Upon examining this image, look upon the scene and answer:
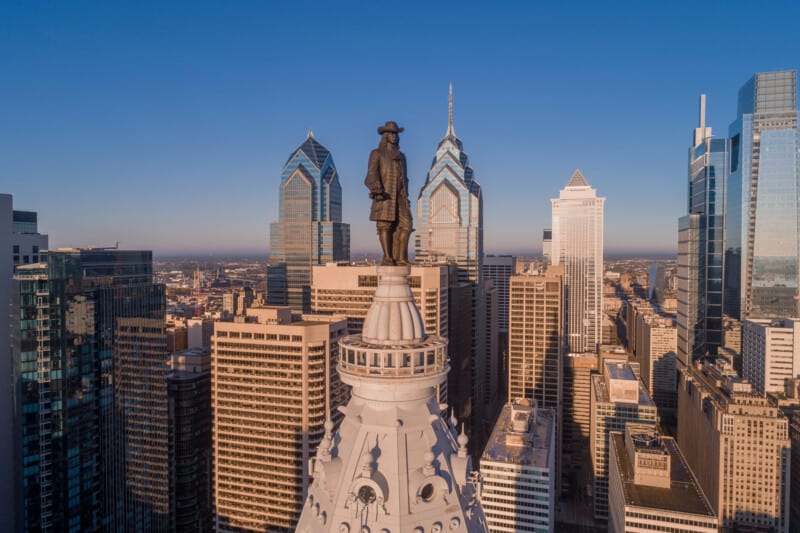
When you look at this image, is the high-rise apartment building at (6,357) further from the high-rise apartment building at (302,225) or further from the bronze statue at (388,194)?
the high-rise apartment building at (302,225)

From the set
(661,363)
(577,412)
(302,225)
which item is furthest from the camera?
(302,225)

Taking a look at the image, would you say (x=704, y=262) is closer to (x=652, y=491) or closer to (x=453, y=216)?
(x=453, y=216)

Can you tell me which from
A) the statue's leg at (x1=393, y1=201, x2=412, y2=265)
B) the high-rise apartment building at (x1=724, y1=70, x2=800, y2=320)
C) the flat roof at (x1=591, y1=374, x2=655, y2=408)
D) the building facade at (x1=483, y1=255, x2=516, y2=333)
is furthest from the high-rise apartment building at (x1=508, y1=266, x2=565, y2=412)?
the statue's leg at (x1=393, y1=201, x2=412, y2=265)

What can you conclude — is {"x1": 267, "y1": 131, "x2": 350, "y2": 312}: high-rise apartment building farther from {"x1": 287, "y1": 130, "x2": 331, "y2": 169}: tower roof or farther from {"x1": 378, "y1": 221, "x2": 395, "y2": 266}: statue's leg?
{"x1": 378, "y1": 221, "x2": 395, "y2": 266}: statue's leg

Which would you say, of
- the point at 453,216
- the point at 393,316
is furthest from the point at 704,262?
the point at 393,316

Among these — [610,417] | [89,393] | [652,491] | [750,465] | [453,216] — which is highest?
[453,216]

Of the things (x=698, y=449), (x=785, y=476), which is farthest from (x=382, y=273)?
(x=698, y=449)
